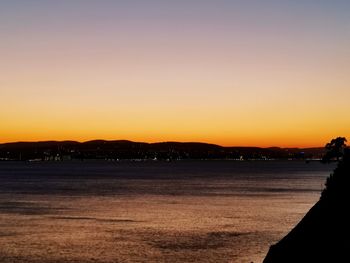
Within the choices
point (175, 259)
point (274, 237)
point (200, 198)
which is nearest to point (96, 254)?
point (175, 259)

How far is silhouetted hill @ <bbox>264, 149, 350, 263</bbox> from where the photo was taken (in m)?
26.5

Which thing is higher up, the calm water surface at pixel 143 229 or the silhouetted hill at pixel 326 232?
the silhouetted hill at pixel 326 232

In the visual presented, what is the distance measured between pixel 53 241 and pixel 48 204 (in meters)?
48.0

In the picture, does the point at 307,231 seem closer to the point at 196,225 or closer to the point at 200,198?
the point at 196,225

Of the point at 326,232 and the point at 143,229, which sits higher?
the point at 326,232

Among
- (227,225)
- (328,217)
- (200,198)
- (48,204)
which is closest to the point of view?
(328,217)

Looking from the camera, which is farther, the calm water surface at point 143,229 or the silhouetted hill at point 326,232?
the calm water surface at point 143,229

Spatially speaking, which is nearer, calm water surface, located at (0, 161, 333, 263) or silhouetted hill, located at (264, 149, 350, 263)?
silhouetted hill, located at (264, 149, 350, 263)

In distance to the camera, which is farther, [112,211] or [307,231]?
[112,211]

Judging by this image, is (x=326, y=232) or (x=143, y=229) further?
(x=143, y=229)

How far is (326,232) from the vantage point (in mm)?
27844

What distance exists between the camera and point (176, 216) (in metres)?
83.6

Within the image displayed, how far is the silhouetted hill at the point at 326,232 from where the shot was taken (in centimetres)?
2645

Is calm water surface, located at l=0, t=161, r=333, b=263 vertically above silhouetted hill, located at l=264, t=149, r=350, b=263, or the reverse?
silhouetted hill, located at l=264, t=149, r=350, b=263
